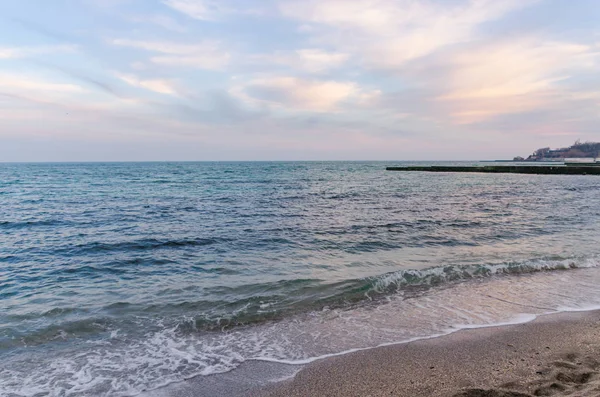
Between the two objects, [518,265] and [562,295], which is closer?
[562,295]

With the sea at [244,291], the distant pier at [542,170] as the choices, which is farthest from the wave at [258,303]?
the distant pier at [542,170]

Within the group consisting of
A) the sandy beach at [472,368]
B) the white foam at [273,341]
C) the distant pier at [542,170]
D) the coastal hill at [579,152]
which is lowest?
the white foam at [273,341]

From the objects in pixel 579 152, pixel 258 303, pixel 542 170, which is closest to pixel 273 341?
pixel 258 303

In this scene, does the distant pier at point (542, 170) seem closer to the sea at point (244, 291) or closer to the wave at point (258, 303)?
the sea at point (244, 291)

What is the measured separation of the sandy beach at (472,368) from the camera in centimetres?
413

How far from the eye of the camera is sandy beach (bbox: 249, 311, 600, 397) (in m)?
4.13

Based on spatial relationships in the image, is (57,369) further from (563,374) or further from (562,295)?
(562,295)

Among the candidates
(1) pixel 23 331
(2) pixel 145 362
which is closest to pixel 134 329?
(2) pixel 145 362

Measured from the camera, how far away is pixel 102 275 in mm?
9477

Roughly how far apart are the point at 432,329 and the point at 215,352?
361cm

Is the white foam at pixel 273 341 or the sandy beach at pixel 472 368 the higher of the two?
the sandy beach at pixel 472 368

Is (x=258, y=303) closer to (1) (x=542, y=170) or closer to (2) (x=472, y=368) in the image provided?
(2) (x=472, y=368)

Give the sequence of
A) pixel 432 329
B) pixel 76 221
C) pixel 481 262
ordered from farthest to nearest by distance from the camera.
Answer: pixel 76 221 → pixel 481 262 → pixel 432 329

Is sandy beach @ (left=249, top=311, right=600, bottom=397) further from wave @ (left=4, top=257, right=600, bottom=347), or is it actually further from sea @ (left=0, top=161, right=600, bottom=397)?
wave @ (left=4, top=257, right=600, bottom=347)
